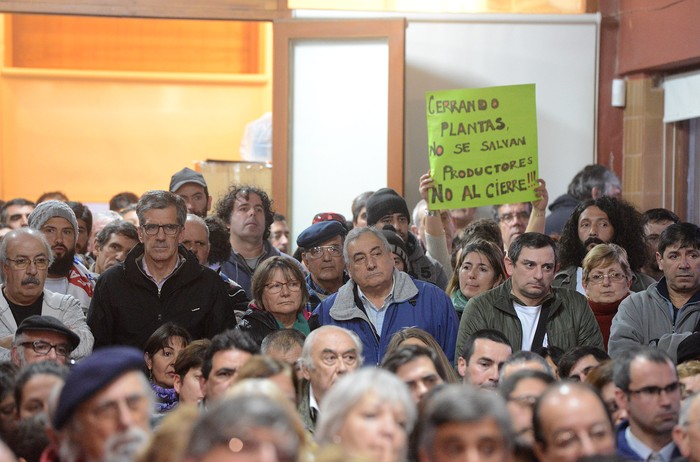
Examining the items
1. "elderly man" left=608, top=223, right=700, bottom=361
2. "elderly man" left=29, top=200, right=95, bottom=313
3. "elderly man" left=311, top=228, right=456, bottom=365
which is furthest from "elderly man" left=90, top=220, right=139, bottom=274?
"elderly man" left=608, top=223, right=700, bottom=361

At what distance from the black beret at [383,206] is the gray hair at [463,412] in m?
4.48

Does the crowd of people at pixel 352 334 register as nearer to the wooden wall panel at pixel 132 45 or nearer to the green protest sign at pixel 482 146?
the green protest sign at pixel 482 146

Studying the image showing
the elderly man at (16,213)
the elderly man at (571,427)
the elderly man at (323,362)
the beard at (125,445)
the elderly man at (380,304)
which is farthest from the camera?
the elderly man at (16,213)

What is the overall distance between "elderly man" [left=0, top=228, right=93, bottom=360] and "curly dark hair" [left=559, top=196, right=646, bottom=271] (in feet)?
9.96

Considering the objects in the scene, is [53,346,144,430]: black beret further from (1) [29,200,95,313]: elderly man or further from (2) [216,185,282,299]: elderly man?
(2) [216,185,282,299]: elderly man

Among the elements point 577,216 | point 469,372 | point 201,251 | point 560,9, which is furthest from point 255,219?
point 560,9

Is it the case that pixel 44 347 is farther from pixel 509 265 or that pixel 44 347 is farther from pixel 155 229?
pixel 509 265

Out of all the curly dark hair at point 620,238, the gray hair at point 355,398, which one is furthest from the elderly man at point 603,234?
the gray hair at point 355,398

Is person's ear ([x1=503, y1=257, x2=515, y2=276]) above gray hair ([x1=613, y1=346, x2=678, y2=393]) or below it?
above

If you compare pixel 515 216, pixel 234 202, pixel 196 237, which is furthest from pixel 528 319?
pixel 515 216

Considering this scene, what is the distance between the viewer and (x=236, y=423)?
3.29 metres

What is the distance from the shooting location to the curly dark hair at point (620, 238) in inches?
320

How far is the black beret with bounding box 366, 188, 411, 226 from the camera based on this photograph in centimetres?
856

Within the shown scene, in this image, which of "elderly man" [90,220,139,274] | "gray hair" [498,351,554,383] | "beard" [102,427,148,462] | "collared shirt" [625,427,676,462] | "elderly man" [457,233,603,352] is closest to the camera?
"beard" [102,427,148,462]
